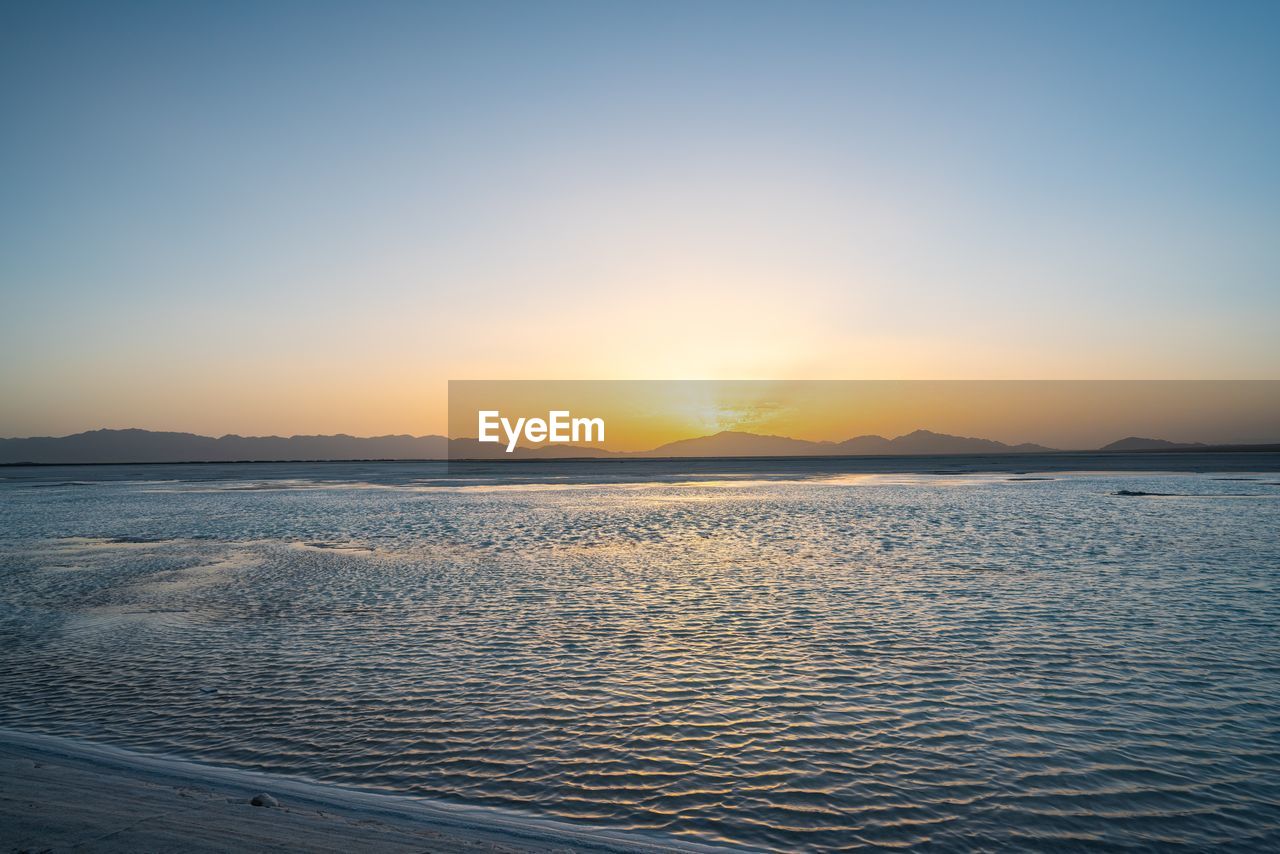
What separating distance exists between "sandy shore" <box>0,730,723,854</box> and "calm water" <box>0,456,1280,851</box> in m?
0.50

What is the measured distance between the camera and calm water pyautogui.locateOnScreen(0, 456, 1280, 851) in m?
7.59

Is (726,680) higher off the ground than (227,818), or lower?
lower

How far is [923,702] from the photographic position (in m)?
10.4

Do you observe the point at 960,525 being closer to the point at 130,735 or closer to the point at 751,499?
the point at 751,499

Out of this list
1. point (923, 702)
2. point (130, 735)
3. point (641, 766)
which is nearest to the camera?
point (641, 766)

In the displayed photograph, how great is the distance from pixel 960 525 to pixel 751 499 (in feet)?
73.1

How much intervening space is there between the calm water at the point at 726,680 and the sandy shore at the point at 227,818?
0.50 m

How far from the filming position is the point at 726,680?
11516 millimetres

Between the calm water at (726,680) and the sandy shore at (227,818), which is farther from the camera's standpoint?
the calm water at (726,680)

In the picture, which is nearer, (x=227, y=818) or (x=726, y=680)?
(x=227, y=818)

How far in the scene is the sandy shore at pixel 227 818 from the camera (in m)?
6.08

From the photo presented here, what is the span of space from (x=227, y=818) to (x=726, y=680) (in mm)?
6915

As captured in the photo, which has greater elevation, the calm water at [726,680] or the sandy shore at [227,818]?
the sandy shore at [227,818]

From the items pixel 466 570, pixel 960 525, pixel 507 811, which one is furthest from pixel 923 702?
pixel 960 525
